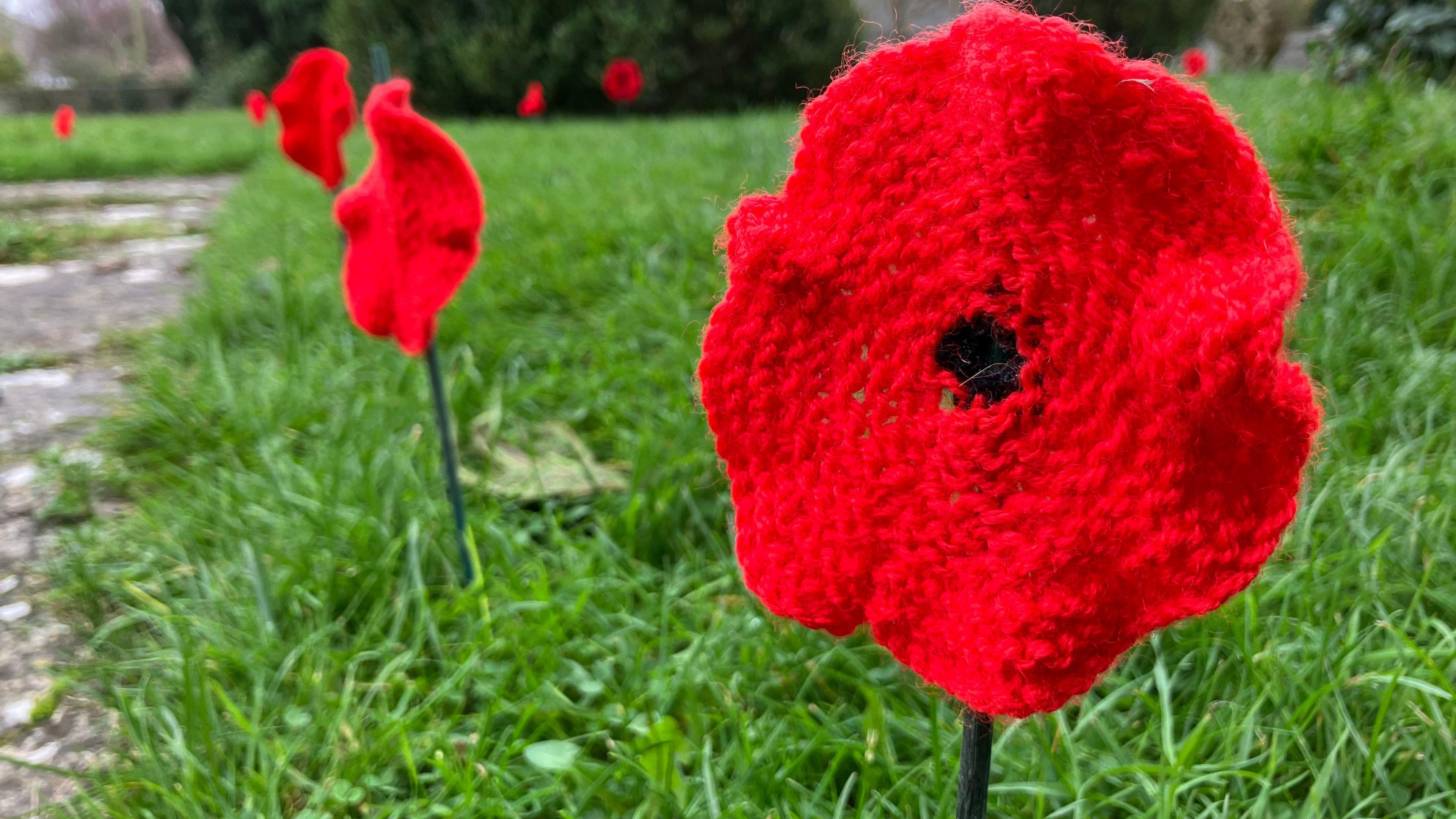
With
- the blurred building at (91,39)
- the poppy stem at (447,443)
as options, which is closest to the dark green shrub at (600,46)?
the poppy stem at (447,443)

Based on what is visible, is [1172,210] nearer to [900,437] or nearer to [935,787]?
[900,437]

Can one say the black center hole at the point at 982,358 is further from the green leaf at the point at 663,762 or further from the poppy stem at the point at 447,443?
the poppy stem at the point at 447,443

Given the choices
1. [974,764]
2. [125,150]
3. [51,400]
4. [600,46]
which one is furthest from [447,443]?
[600,46]

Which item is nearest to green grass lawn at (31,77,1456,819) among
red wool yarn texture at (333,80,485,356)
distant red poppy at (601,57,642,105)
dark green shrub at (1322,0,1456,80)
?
red wool yarn texture at (333,80,485,356)

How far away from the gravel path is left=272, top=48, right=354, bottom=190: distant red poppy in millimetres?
850

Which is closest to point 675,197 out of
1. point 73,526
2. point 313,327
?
point 313,327

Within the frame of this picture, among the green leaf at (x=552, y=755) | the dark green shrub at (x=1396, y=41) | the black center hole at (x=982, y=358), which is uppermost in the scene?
the dark green shrub at (x=1396, y=41)

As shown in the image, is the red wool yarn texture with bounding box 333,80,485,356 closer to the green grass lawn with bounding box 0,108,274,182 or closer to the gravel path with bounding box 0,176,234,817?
the gravel path with bounding box 0,176,234,817

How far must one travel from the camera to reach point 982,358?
545 millimetres

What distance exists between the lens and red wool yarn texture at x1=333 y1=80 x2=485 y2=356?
1127 millimetres

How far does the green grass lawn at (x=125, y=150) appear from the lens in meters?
6.46

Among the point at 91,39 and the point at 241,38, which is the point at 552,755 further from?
the point at 91,39

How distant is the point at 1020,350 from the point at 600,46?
9.60 m

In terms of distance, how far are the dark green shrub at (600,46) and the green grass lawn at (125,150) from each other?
1941 millimetres
